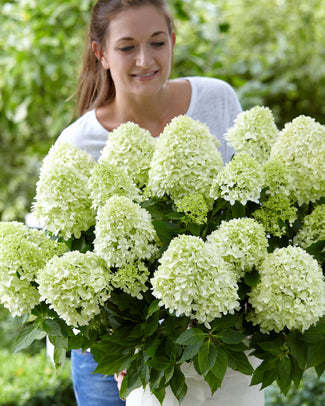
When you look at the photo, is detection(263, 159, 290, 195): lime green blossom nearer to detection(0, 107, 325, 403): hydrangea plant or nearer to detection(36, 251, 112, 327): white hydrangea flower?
detection(0, 107, 325, 403): hydrangea plant

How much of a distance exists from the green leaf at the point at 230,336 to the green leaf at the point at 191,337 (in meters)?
0.03

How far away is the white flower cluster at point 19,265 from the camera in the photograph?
0.97 m

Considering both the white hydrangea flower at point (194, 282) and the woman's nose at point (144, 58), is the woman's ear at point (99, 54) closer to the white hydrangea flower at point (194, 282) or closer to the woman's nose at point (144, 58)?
the woman's nose at point (144, 58)

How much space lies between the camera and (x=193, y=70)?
329 centimetres

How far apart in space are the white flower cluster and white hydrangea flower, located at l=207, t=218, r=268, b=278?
31 centimetres

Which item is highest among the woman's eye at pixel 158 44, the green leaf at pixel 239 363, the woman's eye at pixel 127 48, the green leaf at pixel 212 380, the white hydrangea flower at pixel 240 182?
the woman's eye at pixel 158 44

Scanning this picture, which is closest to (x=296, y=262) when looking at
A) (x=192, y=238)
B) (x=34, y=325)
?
(x=192, y=238)

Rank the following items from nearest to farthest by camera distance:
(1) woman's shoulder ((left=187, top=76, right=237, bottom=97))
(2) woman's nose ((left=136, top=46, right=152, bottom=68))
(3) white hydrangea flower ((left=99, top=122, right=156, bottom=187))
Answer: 1. (3) white hydrangea flower ((left=99, top=122, right=156, bottom=187))
2. (2) woman's nose ((left=136, top=46, right=152, bottom=68))
3. (1) woman's shoulder ((left=187, top=76, right=237, bottom=97))

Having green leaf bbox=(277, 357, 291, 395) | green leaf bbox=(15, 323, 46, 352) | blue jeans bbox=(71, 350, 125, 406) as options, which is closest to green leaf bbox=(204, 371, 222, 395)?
green leaf bbox=(277, 357, 291, 395)

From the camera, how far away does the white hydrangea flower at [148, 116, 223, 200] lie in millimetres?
1021

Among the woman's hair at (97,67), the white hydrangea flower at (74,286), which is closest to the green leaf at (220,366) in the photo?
the white hydrangea flower at (74,286)

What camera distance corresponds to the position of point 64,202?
103 cm

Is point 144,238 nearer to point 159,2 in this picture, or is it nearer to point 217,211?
point 217,211

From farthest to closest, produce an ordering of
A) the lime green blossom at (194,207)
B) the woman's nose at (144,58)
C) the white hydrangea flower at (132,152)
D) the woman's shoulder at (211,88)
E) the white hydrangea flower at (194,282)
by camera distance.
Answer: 1. the woman's shoulder at (211,88)
2. the woman's nose at (144,58)
3. the white hydrangea flower at (132,152)
4. the lime green blossom at (194,207)
5. the white hydrangea flower at (194,282)
